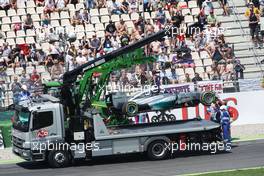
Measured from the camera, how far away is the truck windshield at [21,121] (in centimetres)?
2356

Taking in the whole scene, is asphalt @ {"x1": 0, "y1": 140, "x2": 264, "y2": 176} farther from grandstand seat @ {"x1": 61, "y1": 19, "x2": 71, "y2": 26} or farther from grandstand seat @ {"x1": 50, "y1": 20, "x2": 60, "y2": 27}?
grandstand seat @ {"x1": 61, "y1": 19, "x2": 71, "y2": 26}

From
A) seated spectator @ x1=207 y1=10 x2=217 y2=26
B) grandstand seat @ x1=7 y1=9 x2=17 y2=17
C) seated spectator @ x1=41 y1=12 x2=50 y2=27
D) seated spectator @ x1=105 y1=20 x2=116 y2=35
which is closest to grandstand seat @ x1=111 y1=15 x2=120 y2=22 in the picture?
seated spectator @ x1=105 y1=20 x2=116 y2=35

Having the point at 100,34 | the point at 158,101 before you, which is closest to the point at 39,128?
the point at 158,101

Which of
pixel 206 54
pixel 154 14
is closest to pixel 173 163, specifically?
pixel 206 54

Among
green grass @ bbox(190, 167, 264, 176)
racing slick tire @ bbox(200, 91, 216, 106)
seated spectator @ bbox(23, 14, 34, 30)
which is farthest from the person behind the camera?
seated spectator @ bbox(23, 14, 34, 30)

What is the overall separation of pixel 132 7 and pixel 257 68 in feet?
22.2

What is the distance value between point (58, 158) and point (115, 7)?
14.4 meters

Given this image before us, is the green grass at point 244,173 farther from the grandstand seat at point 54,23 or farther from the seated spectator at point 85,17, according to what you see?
the seated spectator at point 85,17

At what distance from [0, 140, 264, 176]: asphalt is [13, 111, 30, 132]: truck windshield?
51.4 inches

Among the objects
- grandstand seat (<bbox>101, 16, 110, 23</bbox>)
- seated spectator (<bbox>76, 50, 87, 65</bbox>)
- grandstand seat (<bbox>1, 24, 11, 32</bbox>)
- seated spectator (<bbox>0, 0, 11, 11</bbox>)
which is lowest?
seated spectator (<bbox>76, 50, 87, 65</bbox>)

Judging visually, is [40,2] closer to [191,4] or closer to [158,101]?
[191,4]

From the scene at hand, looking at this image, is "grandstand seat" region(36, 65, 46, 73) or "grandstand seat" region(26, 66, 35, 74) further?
"grandstand seat" region(36, 65, 46, 73)

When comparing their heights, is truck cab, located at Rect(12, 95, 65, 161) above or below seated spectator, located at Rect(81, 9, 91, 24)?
below

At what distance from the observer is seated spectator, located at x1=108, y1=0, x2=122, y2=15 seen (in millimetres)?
36625
